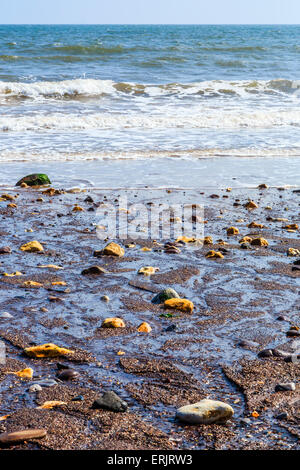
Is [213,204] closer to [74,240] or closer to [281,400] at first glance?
[74,240]

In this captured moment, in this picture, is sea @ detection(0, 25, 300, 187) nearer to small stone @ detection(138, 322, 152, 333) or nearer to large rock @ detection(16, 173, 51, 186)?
large rock @ detection(16, 173, 51, 186)

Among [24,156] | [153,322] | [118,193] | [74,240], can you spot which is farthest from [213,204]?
[24,156]

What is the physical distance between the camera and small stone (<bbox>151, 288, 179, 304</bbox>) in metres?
3.94

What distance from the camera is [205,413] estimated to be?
2.47 m

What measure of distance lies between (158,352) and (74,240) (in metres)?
2.38

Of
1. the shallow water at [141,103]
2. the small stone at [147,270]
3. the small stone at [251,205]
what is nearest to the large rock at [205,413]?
the small stone at [147,270]

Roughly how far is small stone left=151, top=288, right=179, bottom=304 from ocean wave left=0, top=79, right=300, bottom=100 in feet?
46.8

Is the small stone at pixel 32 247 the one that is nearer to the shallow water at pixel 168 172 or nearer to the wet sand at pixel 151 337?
the wet sand at pixel 151 337

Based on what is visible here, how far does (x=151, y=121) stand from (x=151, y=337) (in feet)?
34.0

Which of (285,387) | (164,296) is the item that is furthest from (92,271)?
(285,387)

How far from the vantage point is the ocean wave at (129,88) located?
698 inches

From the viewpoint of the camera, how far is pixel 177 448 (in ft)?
7.54

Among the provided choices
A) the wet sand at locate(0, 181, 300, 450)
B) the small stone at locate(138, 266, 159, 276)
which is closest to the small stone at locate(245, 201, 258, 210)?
the wet sand at locate(0, 181, 300, 450)

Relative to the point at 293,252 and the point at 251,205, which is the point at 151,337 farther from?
the point at 251,205
